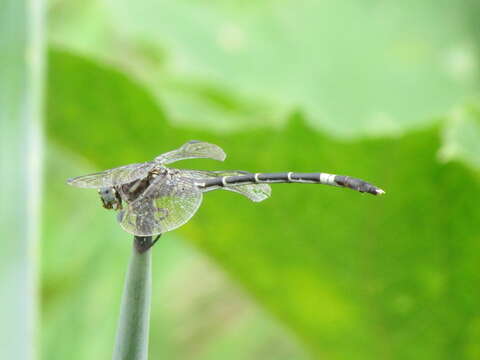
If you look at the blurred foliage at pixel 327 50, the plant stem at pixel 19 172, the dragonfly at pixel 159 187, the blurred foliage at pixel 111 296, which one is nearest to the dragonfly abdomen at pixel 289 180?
the dragonfly at pixel 159 187

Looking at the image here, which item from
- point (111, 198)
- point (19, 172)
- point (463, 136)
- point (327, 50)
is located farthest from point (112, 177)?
point (327, 50)

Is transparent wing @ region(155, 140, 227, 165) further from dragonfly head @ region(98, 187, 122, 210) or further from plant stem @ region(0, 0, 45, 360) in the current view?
plant stem @ region(0, 0, 45, 360)

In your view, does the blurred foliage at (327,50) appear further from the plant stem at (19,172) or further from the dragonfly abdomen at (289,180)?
the dragonfly abdomen at (289,180)

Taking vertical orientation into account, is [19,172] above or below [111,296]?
below

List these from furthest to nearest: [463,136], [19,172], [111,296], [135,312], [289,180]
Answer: [111,296] < [463,136] < [19,172] < [289,180] < [135,312]

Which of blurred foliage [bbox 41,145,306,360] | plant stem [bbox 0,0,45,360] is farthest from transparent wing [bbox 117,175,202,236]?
blurred foliage [bbox 41,145,306,360]

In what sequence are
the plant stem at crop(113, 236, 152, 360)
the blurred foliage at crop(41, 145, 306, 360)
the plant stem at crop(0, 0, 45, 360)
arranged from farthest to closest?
the blurred foliage at crop(41, 145, 306, 360)
the plant stem at crop(0, 0, 45, 360)
the plant stem at crop(113, 236, 152, 360)

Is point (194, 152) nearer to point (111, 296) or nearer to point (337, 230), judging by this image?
point (337, 230)

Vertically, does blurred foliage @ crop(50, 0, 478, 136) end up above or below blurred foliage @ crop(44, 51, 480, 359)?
above
